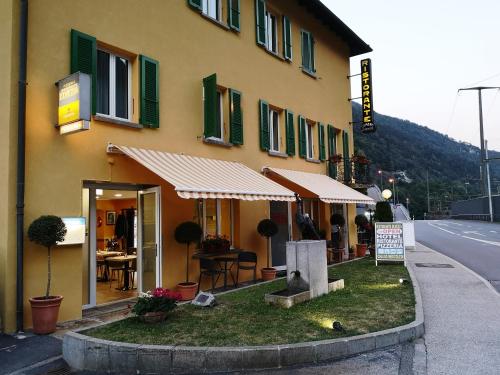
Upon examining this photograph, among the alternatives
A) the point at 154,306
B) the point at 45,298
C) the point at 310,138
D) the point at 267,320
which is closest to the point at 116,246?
the point at 45,298

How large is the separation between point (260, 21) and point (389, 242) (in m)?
8.68

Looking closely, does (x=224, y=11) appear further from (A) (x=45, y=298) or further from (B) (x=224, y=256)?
(A) (x=45, y=298)

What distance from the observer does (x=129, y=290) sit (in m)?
10.6

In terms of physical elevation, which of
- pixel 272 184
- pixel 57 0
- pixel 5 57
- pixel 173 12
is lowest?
pixel 272 184

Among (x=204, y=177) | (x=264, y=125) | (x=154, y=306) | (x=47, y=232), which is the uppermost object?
(x=264, y=125)

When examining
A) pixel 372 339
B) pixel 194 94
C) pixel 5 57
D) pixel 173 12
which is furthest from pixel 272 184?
pixel 5 57

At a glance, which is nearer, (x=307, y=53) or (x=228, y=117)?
(x=228, y=117)

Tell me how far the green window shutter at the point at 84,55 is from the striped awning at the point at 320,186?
6.36m

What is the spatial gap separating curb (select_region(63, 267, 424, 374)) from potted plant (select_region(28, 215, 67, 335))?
154 centimetres

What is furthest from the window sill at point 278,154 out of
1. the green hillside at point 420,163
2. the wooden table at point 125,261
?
the green hillside at point 420,163

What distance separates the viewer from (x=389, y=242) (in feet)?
47.9

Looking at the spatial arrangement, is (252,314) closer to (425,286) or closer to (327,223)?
(425,286)

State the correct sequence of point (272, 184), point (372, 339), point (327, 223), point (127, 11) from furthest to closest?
1. point (327, 223)
2. point (272, 184)
3. point (127, 11)
4. point (372, 339)

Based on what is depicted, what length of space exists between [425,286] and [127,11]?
9.77 metres
